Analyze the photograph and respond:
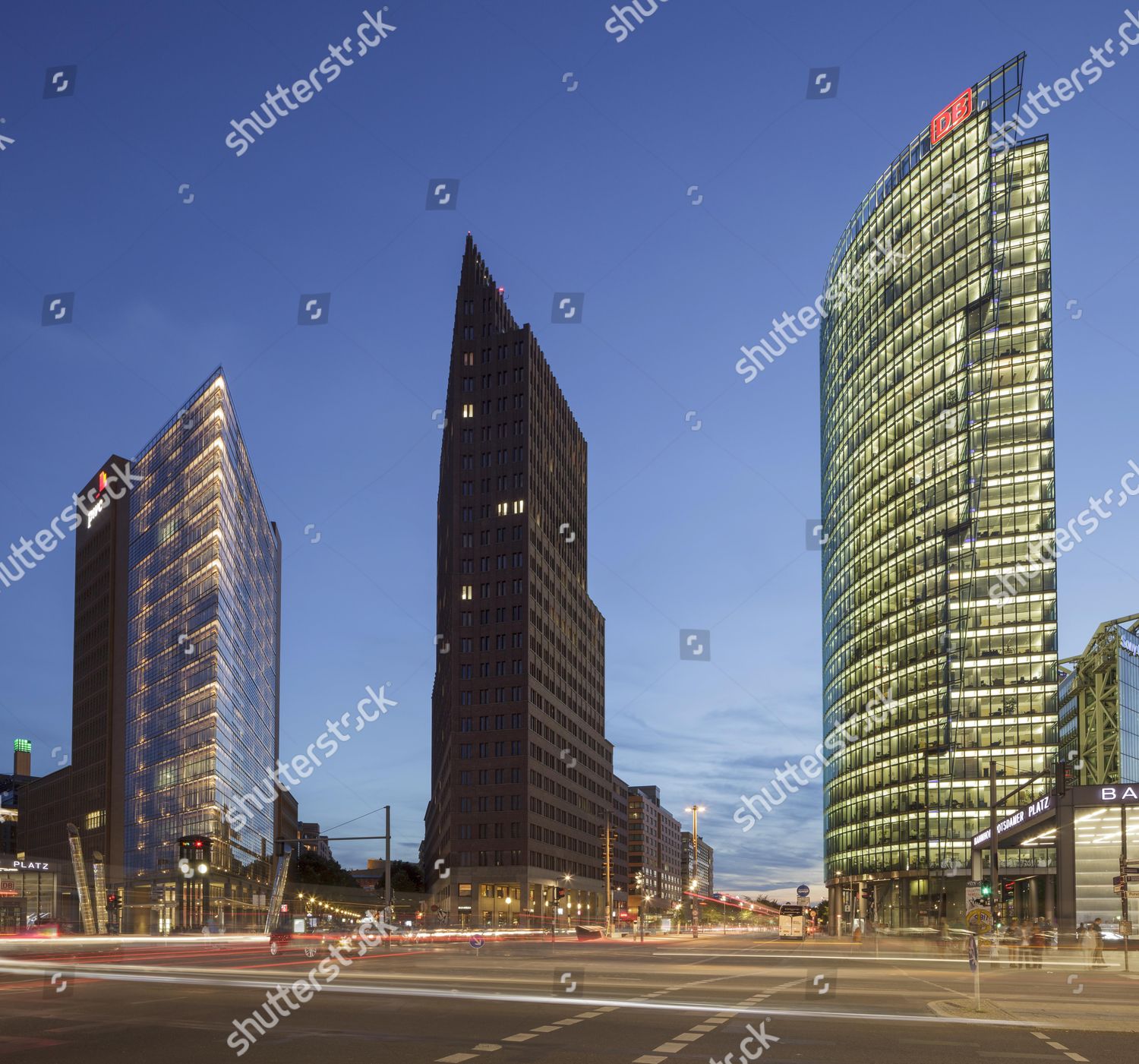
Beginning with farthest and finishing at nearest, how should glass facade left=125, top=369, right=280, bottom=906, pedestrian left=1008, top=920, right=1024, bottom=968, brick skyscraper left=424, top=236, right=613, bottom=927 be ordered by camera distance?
brick skyscraper left=424, top=236, right=613, bottom=927 → glass facade left=125, top=369, right=280, bottom=906 → pedestrian left=1008, top=920, right=1024, bottom=968

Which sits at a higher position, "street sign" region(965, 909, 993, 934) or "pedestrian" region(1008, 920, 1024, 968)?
"street sign" region(965, 909, 993, 934)

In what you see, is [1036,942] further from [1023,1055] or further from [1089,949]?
[1023,1055]

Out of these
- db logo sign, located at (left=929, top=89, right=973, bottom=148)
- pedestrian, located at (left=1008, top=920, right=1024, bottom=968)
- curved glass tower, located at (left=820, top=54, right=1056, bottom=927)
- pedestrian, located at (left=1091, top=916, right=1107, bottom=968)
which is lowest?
pedestrian, located at (left=1008, top=920, right=1024, bottom=968)

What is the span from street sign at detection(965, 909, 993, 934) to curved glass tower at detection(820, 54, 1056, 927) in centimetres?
9677

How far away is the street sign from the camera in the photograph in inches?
893

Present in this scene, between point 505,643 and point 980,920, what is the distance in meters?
119

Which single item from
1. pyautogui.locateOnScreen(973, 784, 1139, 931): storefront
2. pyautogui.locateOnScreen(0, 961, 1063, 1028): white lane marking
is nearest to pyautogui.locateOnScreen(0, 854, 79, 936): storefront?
pyautogui.locateOnScreen(0, 961, 1063, 1028): white lane marking

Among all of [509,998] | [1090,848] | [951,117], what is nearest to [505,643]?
[951,117]

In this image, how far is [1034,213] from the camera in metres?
121

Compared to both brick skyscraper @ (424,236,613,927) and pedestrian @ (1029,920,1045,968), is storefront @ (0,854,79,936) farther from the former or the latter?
pedestrian @ (1029,920,1045,968)

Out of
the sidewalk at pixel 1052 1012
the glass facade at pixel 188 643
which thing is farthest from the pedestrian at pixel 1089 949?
the glass facade at pixel 188 643

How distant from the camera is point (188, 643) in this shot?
124m

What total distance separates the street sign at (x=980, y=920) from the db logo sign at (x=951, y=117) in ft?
396

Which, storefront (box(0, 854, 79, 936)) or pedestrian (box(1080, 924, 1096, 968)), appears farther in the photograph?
storefront (box(0, 854, 79, 936))
